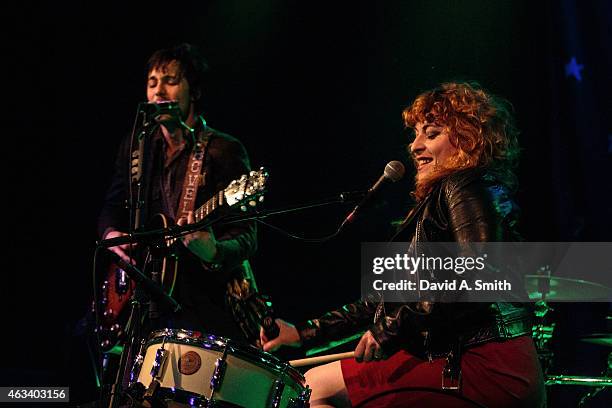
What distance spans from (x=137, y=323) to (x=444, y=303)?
1.23 m

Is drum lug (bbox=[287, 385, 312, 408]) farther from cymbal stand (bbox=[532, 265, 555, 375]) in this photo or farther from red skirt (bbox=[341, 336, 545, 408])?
cymbal stand (bbox=[532, 265, 555, 375])

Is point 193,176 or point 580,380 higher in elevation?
point 193,176

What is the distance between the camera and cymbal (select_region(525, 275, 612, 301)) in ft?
12.1

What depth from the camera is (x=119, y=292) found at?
4242 mm

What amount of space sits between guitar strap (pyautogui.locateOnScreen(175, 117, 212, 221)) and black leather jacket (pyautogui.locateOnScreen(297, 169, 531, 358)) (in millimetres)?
1598

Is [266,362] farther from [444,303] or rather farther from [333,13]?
[333,13]

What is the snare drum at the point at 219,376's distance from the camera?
2965 millimetres

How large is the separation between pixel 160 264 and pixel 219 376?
66 centimetres

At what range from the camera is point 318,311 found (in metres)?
5.04

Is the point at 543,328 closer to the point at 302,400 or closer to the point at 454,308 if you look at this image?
the point at 454,308

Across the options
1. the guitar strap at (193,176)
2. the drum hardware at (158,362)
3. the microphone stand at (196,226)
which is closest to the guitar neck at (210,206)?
the guitar strap at (193,176)

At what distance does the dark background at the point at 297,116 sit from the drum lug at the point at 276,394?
6.58ft

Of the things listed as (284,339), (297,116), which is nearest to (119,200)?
(297,116)

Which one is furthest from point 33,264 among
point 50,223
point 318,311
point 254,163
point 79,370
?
point 318,311
